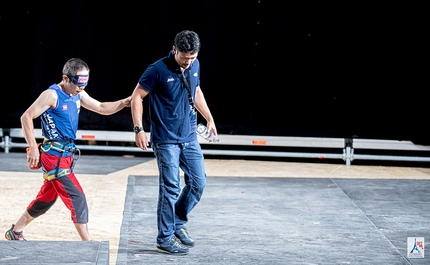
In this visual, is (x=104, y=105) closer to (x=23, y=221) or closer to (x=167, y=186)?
(x=167, y=186)

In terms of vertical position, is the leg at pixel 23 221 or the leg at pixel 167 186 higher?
the leg at pixel 167 186

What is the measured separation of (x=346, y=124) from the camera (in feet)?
32.8

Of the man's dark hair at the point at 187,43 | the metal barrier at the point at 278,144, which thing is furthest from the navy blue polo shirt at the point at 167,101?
the metal barrier at the point at 278,144

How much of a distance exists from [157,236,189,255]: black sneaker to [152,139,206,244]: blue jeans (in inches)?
1.3

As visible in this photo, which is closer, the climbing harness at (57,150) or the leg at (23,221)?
the climbing harness at (57,150)

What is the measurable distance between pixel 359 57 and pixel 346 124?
0.91 m

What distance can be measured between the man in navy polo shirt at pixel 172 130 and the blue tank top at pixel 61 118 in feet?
1.47

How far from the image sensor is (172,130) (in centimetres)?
541

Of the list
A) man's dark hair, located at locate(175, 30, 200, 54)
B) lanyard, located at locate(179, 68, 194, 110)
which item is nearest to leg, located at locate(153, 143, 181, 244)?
lanyard, located at locate(179, 68, 194, 110)

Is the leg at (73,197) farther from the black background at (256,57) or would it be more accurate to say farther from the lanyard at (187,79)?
the black background at (256,57)

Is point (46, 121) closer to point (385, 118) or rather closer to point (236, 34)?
point (236, 34)

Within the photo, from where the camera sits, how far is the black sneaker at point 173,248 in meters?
5.41

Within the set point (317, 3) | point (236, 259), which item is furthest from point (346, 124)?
point (236, 259)

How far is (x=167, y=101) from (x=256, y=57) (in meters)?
4.74
